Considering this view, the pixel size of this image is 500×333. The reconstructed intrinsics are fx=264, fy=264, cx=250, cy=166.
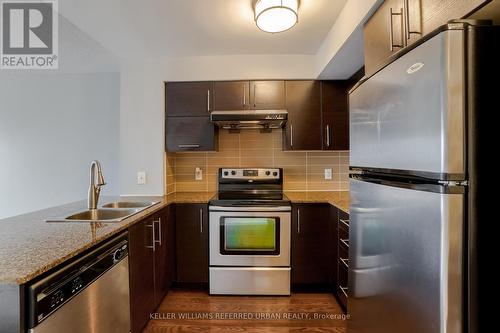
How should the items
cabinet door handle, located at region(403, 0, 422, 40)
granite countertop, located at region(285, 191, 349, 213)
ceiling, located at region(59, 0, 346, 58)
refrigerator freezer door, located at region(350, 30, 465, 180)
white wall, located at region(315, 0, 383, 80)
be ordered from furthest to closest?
granite countertop, located at region(285, 191, 349, 213) → ceiling, located at region(59, 0, 346, 58) → white wall, located at region(315, 0, 383, 80) → cabinet door handle, located at region(403, 0, 422, 40) → refrigerator freezer door, located at region(350, 30, 465, 180)

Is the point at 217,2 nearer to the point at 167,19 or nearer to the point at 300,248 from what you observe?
the point at 167,19

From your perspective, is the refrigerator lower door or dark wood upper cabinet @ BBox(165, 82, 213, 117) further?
dark wood upper cabinet @ BBox(165, 82, 213, 117)

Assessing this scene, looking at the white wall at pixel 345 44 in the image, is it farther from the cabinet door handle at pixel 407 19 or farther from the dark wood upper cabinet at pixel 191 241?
the dark wood upper cabinet at pixel 191 241

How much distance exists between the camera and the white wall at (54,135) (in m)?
3.09

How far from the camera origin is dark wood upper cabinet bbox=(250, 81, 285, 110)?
267cm

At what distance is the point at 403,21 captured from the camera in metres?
1.19

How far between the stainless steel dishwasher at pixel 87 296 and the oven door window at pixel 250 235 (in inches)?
39.1

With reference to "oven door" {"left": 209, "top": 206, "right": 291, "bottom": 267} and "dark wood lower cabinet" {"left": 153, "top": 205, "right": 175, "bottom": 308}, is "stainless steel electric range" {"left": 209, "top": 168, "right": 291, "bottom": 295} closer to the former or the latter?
"oven door" {"left": 209, "top": 206, "right": 291, "bottom": 267}

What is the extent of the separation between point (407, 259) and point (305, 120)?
202 cm

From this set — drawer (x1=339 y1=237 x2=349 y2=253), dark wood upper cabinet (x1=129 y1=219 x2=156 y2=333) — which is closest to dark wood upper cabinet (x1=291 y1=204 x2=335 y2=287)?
drawer (x1=339 y1=237 x2=349 y2=253)

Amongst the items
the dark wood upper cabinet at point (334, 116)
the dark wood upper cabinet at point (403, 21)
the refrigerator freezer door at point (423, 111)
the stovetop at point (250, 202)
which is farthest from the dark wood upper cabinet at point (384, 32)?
the stovetop at point (250, 202)

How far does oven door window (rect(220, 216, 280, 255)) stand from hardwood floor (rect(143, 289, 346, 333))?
423 mm

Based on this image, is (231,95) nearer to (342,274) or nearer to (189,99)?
(189,99)

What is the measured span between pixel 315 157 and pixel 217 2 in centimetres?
183
